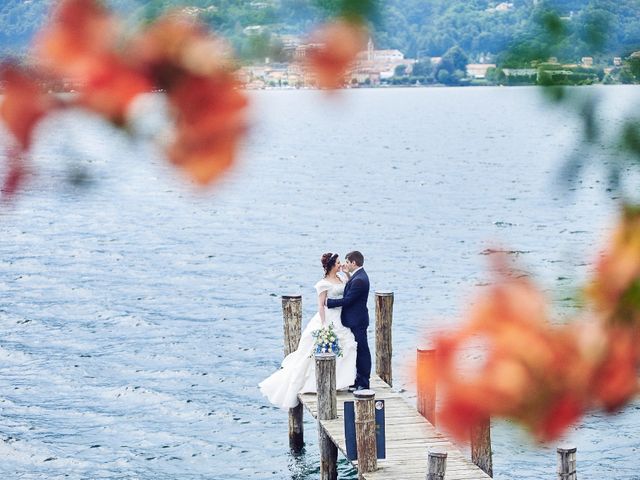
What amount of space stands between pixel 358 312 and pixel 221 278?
2805 centimetres

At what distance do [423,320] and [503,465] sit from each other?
13.4m

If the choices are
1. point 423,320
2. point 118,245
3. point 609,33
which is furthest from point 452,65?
point 118,245

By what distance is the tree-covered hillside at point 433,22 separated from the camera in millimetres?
2027

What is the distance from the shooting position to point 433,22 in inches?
101

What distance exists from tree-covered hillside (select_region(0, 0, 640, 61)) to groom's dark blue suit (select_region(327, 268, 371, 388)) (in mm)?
12826

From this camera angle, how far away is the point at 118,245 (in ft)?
173

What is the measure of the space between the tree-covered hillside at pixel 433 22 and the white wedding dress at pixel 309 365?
1285 cm

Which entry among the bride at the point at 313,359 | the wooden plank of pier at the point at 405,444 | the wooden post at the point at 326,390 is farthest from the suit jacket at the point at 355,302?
the wooden plank of pier at the point at 405,444

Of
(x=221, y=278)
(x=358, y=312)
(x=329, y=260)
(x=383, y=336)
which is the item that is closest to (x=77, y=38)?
(x=329, y=260)

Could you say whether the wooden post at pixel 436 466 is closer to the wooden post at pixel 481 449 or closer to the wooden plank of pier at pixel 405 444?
the wooden plank of pier at pixel 405 444

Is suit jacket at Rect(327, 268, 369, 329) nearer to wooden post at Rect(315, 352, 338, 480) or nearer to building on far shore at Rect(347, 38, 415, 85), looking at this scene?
wooden post at Rect(315, 352, 338, 480)

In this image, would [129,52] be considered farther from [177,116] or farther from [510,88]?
[510,88]

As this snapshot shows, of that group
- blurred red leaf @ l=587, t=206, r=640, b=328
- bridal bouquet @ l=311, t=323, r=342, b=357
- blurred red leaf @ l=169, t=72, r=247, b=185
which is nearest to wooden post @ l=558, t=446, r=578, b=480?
bridal bouquet @ l=311, t=323, r=342, b=357

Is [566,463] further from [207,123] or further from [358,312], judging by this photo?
[207,123]
